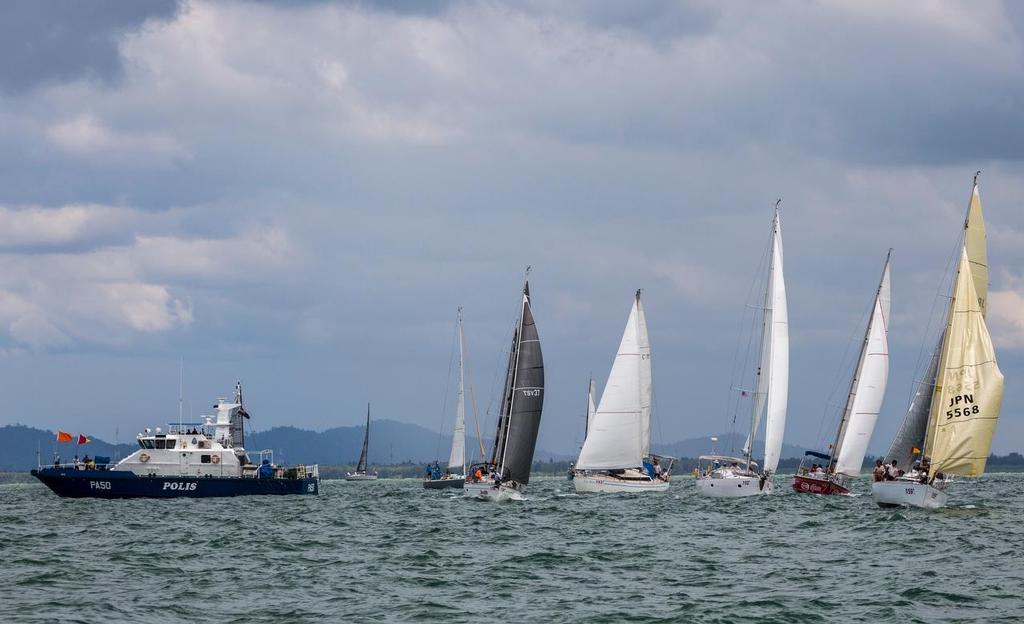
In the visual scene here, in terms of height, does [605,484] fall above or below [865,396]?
below

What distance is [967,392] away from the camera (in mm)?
58281

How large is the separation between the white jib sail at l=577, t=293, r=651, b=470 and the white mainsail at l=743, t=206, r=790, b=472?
30.4ft

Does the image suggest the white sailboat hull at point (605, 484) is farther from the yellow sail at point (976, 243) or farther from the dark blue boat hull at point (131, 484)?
the yellow sail at point (976, 243)

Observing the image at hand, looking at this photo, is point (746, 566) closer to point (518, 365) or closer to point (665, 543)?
point (665, 543)

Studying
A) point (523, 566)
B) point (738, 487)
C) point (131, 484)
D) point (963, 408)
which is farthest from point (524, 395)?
point (523, 566)

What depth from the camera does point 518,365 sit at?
75812mm

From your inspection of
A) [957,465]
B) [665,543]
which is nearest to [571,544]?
[665,543]

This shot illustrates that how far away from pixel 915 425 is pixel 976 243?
13.6m

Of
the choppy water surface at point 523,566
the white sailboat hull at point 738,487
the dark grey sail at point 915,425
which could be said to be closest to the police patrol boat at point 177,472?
the choppy water surface at point 523,566

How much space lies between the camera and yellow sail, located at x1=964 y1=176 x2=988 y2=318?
6512cm

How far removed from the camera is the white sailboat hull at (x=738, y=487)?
82.3m

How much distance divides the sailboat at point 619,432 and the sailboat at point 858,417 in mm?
12195

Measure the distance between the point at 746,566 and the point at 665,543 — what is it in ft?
27.1

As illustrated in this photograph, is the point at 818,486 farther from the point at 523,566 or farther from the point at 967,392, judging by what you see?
the point at 523,566
